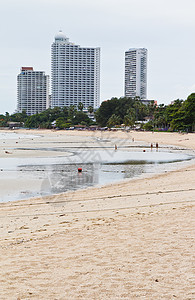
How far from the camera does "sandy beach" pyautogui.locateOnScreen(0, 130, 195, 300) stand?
17.5 ft

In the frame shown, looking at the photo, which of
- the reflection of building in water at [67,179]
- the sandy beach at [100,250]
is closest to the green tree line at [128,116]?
the reflection of building in water at [67,179]

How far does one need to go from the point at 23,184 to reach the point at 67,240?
1129 cm

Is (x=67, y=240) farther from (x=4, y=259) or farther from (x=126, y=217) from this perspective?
(x=126, y=217)

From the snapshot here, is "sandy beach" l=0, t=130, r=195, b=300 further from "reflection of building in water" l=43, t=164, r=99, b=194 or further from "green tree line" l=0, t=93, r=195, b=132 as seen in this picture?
"green tree line" l=0, t=93, r=195, b=132

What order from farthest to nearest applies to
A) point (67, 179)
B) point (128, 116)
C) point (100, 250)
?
point (128, 116)
point (67, 179)
point (100, 250)

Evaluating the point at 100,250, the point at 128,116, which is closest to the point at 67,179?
the point at 100,250

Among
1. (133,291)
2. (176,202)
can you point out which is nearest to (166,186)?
(176,202)

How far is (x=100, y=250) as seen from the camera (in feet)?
23.4

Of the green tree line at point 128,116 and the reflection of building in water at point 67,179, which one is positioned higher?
the green tree line at point 128,116

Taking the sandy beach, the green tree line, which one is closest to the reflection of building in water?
the sandy beach

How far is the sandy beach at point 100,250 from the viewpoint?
17.5 feet

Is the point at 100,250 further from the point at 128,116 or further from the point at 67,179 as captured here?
the point at 128,116

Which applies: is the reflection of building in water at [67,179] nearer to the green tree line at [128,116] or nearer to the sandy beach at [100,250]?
the sandy beach at [100,250]

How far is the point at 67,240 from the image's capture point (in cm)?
798
